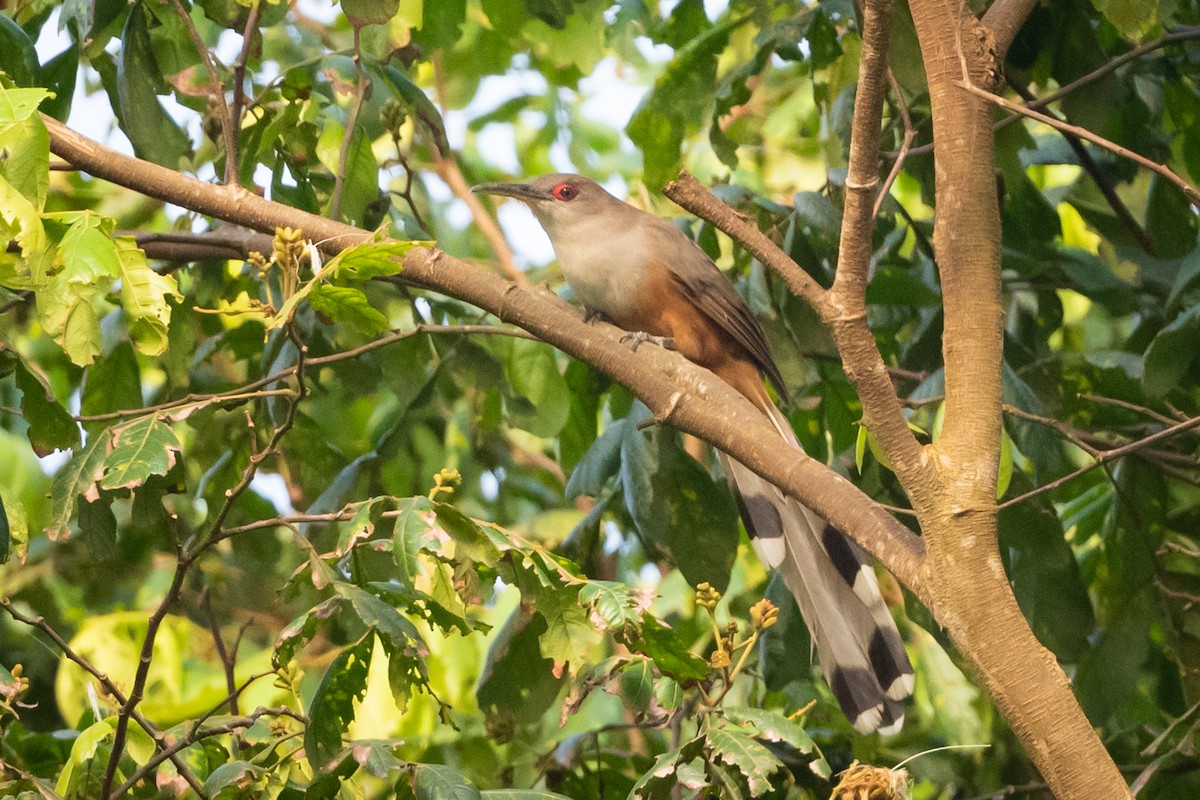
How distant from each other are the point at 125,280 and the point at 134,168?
0.52 metres

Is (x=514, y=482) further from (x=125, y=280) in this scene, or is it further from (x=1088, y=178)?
(x=125, y=280)

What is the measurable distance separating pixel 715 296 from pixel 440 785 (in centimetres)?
227

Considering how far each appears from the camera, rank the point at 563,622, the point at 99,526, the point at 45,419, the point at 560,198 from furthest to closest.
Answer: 1. the point at 560,198
2. the point at 99,526
3. the point at 45,419
4. the point at 563,622

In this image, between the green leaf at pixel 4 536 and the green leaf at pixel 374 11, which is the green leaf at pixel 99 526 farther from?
the green leaf at pixel 374 11

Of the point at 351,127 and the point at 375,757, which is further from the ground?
the point at 351,127

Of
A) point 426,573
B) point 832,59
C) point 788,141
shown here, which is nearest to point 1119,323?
point 788,141

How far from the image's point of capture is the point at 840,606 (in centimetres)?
290

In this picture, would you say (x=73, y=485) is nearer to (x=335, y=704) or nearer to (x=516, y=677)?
(x=335, y=704)

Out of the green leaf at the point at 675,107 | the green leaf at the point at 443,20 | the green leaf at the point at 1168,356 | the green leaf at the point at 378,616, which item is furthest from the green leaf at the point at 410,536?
the green leaf at the point at 1168,356

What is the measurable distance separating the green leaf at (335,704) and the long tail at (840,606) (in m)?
1.04

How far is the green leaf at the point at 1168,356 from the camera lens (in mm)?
2883

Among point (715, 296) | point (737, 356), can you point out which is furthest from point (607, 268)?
point (737, 356)

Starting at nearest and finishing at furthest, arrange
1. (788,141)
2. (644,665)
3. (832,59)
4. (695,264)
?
(644,665) → (832,59) → (695,264) → (788,141)

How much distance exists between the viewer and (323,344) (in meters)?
3.20
